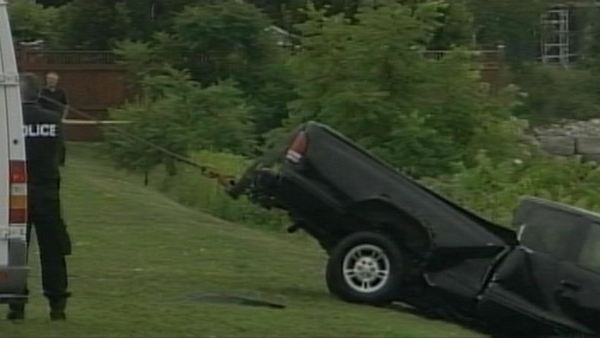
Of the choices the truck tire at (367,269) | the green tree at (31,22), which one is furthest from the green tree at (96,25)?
the truck tire at (367,269)

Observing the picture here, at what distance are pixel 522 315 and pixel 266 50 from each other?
25.0m

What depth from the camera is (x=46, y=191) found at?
11609 mm

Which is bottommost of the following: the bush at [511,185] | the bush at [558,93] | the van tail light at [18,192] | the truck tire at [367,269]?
the bush at [558,93]

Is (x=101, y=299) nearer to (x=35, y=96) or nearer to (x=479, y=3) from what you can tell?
(x=35, y=96)

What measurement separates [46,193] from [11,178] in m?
1.04

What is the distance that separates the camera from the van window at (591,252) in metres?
13.7

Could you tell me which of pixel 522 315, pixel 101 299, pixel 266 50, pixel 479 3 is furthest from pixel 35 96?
pixel 479 3

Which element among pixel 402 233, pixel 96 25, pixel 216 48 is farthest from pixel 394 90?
pixel 96 25

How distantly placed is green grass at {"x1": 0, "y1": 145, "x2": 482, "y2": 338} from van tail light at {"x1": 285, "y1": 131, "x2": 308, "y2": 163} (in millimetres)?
1227

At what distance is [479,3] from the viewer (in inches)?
2010

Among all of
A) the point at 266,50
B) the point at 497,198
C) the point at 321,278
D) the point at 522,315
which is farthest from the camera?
the point at 266,50

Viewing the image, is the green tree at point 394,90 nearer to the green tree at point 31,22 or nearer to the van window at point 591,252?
the van window at point 591,252

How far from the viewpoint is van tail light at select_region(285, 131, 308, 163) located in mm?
14742

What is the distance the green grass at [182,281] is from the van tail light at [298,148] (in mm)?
1227
